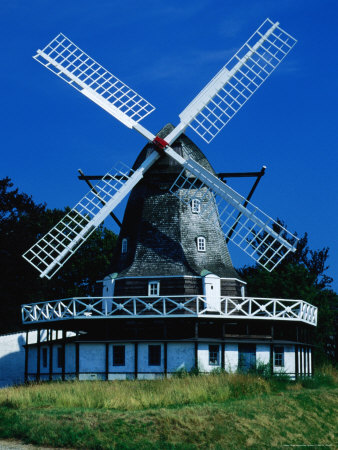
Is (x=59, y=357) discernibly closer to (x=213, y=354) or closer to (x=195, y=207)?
(x=213, y=354)

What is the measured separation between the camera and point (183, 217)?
3788 centimetres

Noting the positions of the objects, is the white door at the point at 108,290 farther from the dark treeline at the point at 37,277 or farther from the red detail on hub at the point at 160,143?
the dark treeline at the point at 37,277

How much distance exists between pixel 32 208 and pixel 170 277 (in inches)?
859

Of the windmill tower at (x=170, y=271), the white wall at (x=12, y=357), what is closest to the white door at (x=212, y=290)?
the windmill tower at (x=170, y=271)

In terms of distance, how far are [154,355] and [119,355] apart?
187 cm

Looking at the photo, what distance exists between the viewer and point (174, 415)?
2177 centimetres

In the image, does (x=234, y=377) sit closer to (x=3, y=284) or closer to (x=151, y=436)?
(x=151, y=436)

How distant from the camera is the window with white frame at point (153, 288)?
121 ft

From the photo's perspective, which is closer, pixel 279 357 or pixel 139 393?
pixel 139 393

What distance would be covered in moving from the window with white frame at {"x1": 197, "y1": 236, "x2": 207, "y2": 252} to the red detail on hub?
16.5ft

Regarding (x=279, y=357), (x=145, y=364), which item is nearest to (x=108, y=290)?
(x=145, y=364)

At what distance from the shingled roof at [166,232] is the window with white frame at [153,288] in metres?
0.46

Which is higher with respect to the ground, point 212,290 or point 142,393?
point 212,290

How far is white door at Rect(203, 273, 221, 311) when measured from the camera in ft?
119
